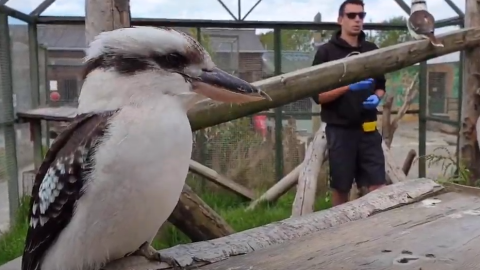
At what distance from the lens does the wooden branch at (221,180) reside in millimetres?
3512

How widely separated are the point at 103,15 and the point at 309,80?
1.98ft

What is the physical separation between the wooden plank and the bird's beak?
292 millimetres

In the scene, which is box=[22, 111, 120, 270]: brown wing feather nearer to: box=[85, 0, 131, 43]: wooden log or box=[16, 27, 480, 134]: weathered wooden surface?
box=[16, 27, 480, 134]: weathered wooden surface

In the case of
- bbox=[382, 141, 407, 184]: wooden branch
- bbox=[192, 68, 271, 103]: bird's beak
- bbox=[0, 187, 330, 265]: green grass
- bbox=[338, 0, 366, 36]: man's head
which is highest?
bbox=[338, 0, 366, 36]: man's head

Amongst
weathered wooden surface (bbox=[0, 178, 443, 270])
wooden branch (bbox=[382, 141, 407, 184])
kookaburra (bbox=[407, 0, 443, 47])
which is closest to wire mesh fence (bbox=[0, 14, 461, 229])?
kookaburra (bbox=[407, 0, 443, 47])

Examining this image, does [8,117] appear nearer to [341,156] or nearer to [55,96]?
[55,96]

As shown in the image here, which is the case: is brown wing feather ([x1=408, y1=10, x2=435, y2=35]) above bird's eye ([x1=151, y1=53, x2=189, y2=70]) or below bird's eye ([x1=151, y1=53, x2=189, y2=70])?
above

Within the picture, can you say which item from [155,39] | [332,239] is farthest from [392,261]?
[155,39]

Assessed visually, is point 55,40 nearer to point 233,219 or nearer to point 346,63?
point 233,219

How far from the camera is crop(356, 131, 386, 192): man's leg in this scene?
2336 mm

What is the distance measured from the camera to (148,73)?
0.76 metres

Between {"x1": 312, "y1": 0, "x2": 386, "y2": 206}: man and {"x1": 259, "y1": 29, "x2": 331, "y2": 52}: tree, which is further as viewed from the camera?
{"x1": 259, "y1": 29, "x2": 331, "y2": 52}: tree

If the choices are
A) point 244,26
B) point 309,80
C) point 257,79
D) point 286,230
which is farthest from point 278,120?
point 286,230

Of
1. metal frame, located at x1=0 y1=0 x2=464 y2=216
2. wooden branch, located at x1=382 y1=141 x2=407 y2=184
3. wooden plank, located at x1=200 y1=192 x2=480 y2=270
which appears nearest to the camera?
wooden plank, located at x1=200 y1=192 x2=480 y2=270
